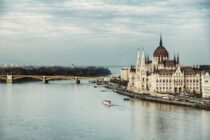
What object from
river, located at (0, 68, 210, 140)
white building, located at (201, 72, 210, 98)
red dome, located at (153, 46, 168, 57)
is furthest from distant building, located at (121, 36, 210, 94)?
river, located at (0, 68, 210, 140)

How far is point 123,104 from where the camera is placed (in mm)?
6996

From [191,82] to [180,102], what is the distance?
90.4 inches

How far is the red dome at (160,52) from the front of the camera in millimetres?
10422

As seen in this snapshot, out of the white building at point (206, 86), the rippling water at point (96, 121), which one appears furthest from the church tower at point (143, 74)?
the rippling water at point (96, 121)

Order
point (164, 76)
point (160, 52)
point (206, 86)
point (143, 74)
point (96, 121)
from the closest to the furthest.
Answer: point (96, 121)
point (206, 86)
point (164, 76)
point (143, 74)
point (160, 52)

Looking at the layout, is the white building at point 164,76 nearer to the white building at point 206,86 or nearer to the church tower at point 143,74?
the church tower at point 143,74

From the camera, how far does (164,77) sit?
9312mm

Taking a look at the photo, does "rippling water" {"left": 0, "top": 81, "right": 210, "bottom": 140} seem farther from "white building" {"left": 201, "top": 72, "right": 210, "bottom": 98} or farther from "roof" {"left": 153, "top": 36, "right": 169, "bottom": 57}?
"roof" {"left": 153, "top": 36, "right": 169, "bottom": 57}

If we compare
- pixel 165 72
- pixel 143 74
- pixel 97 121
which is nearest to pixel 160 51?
pixel 143 74

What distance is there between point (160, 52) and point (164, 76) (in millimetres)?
1241

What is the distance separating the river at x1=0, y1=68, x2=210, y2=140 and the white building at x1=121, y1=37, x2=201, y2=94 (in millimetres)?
2364

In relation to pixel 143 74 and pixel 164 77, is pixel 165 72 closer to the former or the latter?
pixel 164 77

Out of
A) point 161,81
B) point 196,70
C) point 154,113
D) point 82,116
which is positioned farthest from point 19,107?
point 196,70

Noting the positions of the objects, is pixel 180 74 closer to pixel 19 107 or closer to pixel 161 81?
pixel 161 81
